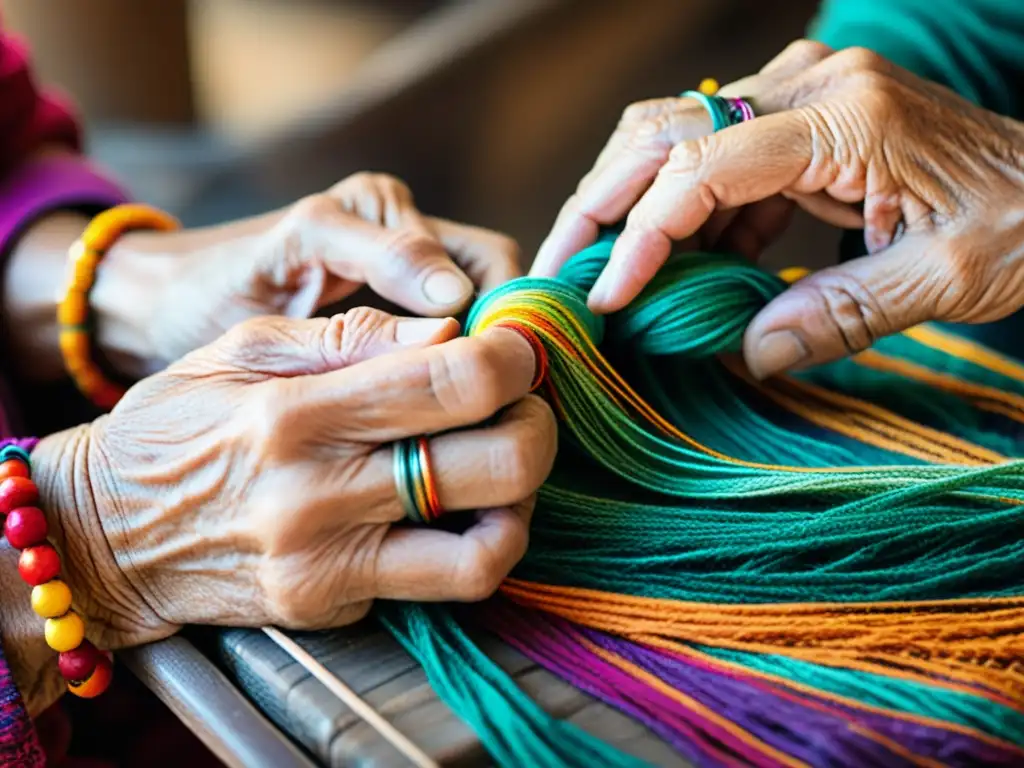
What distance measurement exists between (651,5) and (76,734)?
171cm

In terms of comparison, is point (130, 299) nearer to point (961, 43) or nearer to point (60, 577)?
point (60, 577)

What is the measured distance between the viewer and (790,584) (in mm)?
694

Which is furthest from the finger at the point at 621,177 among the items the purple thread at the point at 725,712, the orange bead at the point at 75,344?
the orange bead at the point at 75,344

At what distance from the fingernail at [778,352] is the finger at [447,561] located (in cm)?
30

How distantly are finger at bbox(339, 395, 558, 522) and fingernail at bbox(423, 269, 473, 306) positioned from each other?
214mm

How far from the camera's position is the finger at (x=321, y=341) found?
0.69 meters

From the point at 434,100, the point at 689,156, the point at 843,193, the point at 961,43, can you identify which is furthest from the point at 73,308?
the point at 434,100

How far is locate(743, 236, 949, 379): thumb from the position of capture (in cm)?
82

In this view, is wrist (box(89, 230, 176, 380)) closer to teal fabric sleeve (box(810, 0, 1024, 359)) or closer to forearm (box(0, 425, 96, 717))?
forearm (box(0, 425, 96, 717))

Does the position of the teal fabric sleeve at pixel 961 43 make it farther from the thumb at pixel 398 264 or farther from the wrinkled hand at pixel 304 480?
the wrinkled hand at pixel 304 480

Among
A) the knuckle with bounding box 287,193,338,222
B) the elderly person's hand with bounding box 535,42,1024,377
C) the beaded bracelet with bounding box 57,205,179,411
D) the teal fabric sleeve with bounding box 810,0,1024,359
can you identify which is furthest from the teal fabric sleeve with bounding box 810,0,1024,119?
the beaded bracelet with bounding box 57,205,179,411

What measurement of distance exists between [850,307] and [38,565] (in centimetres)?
63

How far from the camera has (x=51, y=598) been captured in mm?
702

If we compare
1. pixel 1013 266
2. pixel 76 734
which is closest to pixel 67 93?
pixel 76 734
